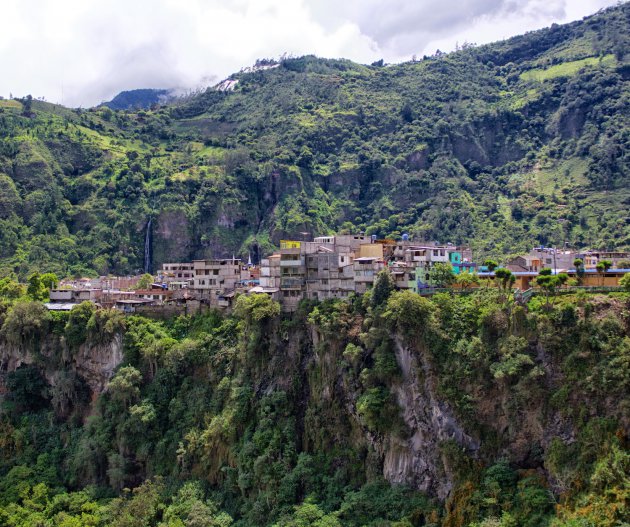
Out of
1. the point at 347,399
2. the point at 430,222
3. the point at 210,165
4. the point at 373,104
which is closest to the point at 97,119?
the point at 210,165

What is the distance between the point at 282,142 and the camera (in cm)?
12406

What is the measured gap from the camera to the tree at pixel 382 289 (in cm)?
4434

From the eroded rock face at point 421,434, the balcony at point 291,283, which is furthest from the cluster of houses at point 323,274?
the eroded rock face at point 421,434

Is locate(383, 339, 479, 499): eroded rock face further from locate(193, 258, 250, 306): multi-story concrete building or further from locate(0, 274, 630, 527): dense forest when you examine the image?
locate(193, 258, 250, 306): multi-story concrete building

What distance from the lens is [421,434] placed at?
40.2 metres

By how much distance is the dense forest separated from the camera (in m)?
35.0

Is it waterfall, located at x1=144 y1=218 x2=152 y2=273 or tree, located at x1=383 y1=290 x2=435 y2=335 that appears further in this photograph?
waterfall, located at x1=144 y1=218 x2=152 y2=273

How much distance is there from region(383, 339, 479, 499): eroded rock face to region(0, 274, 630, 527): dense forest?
0.09 metres

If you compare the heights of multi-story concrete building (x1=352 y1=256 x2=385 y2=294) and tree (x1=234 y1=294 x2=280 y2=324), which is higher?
multi-story concrete building (x1=352 y1=256 x2=385 y2=294)

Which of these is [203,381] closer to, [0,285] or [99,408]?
[99,408]

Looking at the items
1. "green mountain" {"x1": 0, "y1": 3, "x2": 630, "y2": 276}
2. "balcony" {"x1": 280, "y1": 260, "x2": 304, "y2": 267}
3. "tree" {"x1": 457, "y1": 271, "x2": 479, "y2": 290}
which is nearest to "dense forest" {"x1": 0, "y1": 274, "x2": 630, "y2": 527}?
"tree" {"x1": 457, "y1": 271, "x2": 479, "y2": 290}

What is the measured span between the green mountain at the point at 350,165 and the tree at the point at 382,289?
4515 centimetres

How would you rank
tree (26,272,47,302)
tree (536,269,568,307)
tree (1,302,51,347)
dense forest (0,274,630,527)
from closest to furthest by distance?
dense forest (0,274,630,527) < tree (536,269,568,307) < tree (1,302,51,347) < tree (26,272,47,302)

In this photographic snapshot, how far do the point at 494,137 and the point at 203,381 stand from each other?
8034cm
